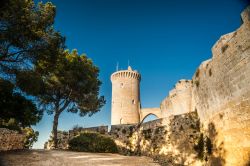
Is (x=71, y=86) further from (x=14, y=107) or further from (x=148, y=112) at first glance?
(x=148, y=112)

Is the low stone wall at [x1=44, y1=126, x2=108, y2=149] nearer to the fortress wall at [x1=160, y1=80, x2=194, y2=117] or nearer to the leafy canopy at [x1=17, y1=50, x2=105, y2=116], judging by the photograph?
the leafy canopy at [x1=17, y1=50, x2=105, y2=116]

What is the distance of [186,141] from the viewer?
13930 millimetres

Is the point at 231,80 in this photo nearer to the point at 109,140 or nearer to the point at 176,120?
the point at 176,120

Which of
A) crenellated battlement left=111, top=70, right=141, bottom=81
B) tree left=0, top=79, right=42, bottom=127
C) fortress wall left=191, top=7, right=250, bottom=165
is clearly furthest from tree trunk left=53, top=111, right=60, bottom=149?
crenellated battlement left=111, top=70, right=141, bottom=81

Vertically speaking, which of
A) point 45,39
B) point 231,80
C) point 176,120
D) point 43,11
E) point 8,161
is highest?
point 43,11

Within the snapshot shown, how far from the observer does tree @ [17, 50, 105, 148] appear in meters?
18.0

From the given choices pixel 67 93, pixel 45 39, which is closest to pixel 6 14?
pixel 45 39

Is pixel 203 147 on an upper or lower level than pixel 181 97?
lower

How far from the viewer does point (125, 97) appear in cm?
3472

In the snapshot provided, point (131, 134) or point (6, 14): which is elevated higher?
point (6, 14)

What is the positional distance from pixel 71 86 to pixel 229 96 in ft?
42.8

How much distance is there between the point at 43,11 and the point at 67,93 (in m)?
8.05

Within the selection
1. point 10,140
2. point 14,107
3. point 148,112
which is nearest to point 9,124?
point 14,107

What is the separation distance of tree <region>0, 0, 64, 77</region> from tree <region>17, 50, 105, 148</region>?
3.78 metres
